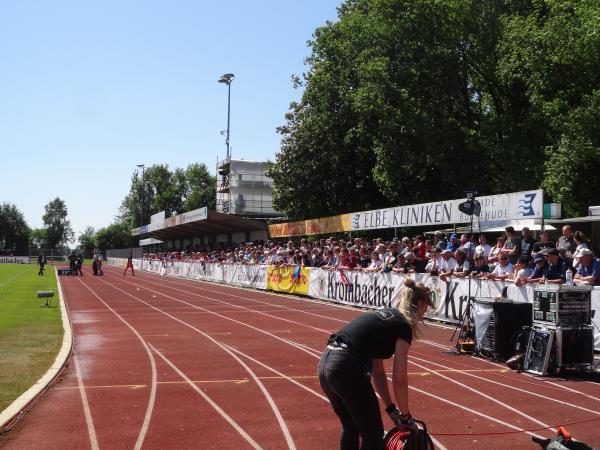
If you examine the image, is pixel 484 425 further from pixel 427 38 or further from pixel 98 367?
pixel 427 38

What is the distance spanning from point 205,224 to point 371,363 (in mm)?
53820

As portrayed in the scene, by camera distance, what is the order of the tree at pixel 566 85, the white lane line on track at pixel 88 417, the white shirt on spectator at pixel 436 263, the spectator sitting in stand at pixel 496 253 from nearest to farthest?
the white lane line on track at pixel 88 417
the spectator sitting in stand at pixel 496 253
the white shirt on spectator at pixel 436 263
the tree at pixel 566 85

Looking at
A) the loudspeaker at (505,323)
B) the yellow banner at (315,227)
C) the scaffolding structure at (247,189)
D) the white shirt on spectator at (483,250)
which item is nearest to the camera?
the loudspeaker at (505,323)

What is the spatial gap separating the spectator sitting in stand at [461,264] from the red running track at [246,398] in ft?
5.44

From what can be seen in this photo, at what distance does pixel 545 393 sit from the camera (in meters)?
9.34

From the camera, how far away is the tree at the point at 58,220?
191 meters

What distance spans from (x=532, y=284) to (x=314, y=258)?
14.1 meters

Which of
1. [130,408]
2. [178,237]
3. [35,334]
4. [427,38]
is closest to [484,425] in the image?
[130,408]

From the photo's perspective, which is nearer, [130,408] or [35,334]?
[130,408]

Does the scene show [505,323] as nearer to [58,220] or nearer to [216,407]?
[216,407]

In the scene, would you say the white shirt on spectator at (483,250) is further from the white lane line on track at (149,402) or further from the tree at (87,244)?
the tree at (87,244)

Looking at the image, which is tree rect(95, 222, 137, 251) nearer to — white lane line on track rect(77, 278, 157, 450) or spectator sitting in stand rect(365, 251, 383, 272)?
spectator sitting in stand rect(365, 251, 383, 272)

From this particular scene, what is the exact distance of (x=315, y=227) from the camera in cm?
3344

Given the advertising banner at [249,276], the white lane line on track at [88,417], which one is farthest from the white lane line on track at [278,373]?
the advertising banner at [249,276]
